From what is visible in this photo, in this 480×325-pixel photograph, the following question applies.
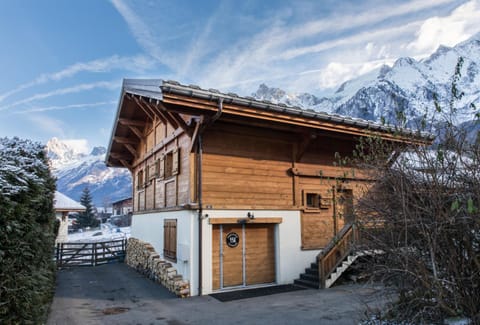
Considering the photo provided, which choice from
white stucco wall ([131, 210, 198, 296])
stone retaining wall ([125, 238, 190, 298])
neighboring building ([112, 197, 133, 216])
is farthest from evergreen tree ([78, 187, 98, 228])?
white stucco wall ([131, 210, 198, 296])

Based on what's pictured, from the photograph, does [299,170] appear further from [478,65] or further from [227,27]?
[478,65]

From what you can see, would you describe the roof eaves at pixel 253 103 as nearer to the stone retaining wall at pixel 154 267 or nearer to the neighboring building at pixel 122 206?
the stone retaining wall at pixel 154 267

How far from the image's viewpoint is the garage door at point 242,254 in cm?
951

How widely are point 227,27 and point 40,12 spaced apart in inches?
308

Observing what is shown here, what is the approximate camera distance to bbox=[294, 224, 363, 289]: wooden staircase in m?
9.57

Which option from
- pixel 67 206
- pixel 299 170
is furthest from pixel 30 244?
pixel 67 206

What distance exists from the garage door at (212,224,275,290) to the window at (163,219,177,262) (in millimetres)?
1345

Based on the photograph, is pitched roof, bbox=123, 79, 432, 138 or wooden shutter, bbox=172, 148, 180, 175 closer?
pitched roof, bbox=123, 79, 432, 138

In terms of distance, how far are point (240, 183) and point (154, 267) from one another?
13.4 ft

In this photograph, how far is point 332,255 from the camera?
9828 mm

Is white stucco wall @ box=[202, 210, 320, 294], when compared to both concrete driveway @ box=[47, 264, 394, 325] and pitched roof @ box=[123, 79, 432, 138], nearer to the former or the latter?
concrete driveway @ box=[47, 264, 394, 325]

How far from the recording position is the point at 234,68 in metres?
16.2

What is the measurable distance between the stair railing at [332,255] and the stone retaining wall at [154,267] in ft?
11.8

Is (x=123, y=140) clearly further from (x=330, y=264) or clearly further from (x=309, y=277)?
(x=330, y=264)
